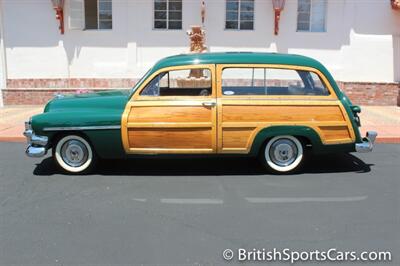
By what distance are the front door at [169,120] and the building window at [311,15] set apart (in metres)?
8.02

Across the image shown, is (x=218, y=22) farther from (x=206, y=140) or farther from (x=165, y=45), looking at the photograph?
(x=206, y=140)

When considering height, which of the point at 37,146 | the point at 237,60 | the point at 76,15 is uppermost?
the point at 76,15

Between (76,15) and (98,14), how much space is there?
641mm

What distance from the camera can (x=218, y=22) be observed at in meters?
12.6

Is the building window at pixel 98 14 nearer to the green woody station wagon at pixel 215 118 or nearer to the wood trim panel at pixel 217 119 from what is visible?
the green woody station wagon at pixel 215 118

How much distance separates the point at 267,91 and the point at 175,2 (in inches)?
308

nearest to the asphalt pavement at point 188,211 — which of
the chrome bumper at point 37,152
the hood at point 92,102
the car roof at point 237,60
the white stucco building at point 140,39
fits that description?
the chrome bumper at point 37,152

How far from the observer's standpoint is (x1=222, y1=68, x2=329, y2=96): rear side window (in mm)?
5723

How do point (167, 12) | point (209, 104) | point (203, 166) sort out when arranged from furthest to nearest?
point (167, 12), point (203, 166), point (209, 104)

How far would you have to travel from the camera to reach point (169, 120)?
561 cm

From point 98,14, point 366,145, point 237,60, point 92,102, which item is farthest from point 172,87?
point 98,14

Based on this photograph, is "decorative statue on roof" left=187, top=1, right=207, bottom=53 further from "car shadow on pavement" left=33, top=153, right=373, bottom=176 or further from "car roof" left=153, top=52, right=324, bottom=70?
"car roof" left=153, top=52, right=324, bottom=70

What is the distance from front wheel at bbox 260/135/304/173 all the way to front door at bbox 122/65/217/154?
29.4 inches

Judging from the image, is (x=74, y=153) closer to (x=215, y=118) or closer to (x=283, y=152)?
(x=215, y=118)
